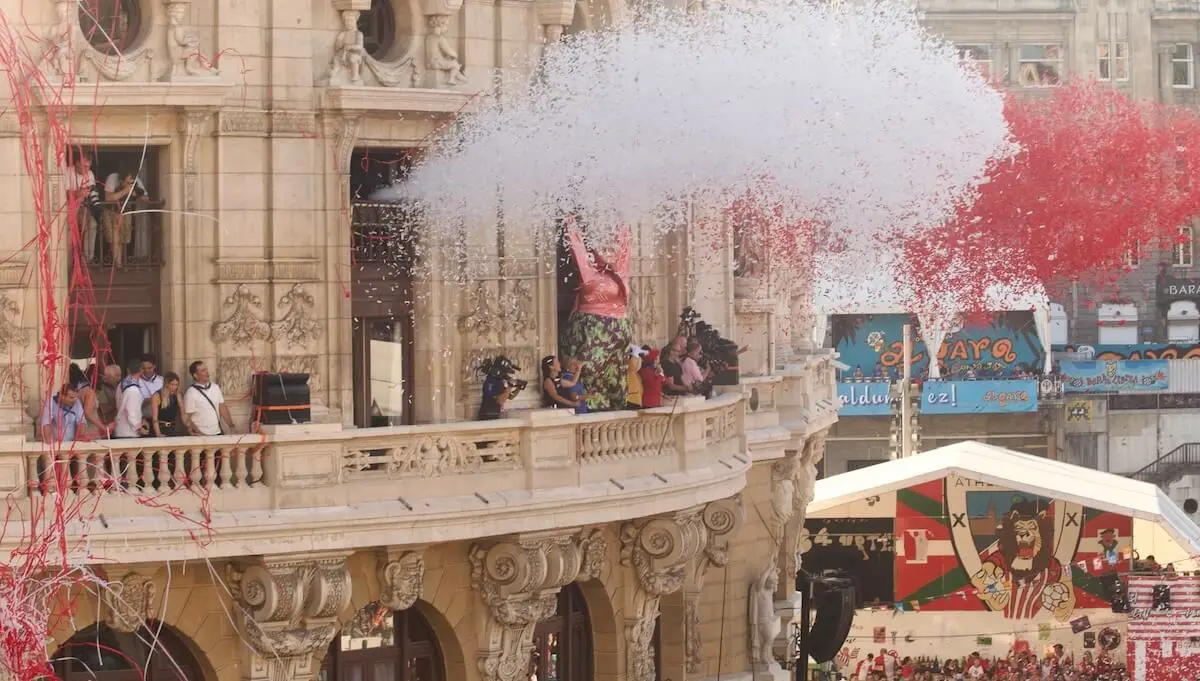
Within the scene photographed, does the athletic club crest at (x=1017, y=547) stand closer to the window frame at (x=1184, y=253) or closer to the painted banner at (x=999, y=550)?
the painted banner at (x=999, y=550)

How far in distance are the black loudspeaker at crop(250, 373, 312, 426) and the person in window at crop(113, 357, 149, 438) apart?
1.37 metres

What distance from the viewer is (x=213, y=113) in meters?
35.6

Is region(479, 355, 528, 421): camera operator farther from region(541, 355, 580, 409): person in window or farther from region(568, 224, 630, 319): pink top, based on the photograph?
region(568, 224, 630, 319): pink top

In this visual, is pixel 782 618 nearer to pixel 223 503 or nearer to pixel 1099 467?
pixel 223 503

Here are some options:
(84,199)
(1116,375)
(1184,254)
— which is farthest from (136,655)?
(1184,254)

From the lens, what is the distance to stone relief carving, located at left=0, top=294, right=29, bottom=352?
34.5 m

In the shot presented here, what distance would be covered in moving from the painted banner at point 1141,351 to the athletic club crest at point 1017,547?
112ft

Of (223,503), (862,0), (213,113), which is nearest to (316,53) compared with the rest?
(213,113)

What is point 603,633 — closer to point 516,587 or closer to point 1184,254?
point 516,587

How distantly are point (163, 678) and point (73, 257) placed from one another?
16.5ft

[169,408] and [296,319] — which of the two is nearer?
[169,408]

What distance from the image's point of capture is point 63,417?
33.7m

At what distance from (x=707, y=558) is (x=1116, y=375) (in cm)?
4806

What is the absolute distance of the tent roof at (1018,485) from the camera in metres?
56.0
